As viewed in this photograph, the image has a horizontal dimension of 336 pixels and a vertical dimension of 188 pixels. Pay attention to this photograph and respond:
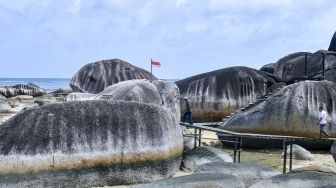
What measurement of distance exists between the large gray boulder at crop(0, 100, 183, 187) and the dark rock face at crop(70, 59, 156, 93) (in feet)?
57.9

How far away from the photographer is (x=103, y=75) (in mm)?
28562

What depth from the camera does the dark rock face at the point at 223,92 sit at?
22.3 metres

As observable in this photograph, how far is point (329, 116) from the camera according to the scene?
15953 mm

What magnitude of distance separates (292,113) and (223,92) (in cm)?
649

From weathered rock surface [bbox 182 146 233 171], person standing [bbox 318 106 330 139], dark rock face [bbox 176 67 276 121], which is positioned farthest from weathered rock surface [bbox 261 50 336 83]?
weathered rock surface [bbox 182 146 233 171]

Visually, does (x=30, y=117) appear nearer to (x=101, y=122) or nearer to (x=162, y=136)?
(x=101, y=122)

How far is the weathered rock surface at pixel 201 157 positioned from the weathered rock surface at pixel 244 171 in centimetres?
215

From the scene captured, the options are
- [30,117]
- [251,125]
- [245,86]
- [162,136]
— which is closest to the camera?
[30,117]

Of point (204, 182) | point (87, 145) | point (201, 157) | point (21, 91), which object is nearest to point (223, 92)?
point (201, 157)

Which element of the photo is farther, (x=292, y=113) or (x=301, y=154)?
(x=292, y=113)

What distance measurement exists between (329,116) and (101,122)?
8436 millimetres

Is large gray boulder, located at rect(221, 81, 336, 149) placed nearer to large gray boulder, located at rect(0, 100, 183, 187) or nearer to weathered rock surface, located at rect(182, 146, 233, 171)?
weathered rock surface, located at rect(182, 146, 233, 171)

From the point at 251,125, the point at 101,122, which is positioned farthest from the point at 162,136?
the point at 251,125

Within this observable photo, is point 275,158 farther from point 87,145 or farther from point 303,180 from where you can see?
point 303,180
